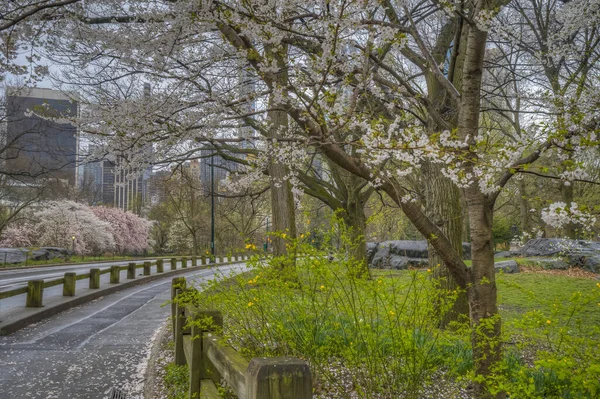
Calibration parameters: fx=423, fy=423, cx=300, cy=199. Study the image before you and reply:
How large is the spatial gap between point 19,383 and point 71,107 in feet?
19.4

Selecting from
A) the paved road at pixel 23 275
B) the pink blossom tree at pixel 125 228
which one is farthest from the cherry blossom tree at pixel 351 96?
the pink blossom tree at pixel 125 228

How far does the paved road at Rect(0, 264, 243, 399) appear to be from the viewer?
4793mm

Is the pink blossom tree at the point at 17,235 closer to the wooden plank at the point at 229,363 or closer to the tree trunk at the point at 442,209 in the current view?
the tree trunk at the point at 442,209

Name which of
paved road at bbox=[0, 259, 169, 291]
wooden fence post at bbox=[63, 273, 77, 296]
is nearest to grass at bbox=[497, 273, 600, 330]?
wooden fence post at bbox=[63, 273, 77, 296]

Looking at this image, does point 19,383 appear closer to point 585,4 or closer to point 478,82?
point 478,82

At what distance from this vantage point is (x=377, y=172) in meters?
4.20

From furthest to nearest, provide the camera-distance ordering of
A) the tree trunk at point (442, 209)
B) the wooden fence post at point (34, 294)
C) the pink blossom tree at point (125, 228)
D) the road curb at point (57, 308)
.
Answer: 1. the pink blossom tree at point (125, 228)
2. the wooden fence post at point (34, 294)
3. the road curb at point (57, 308)
4. the tree trunk at point (442, 209)

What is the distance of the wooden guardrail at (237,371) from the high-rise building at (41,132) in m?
4.80

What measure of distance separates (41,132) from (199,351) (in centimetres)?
1434

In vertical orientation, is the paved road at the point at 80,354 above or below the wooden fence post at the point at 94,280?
below

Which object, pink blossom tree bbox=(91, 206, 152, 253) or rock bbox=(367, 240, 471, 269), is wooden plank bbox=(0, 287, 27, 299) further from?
pink blossom tree bbox=(91, 206, 152, 253)

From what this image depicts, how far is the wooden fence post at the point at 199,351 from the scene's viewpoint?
3.54 m

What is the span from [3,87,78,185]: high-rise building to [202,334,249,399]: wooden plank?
5214mm

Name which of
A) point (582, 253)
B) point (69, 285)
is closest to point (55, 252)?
point (69, 285)
